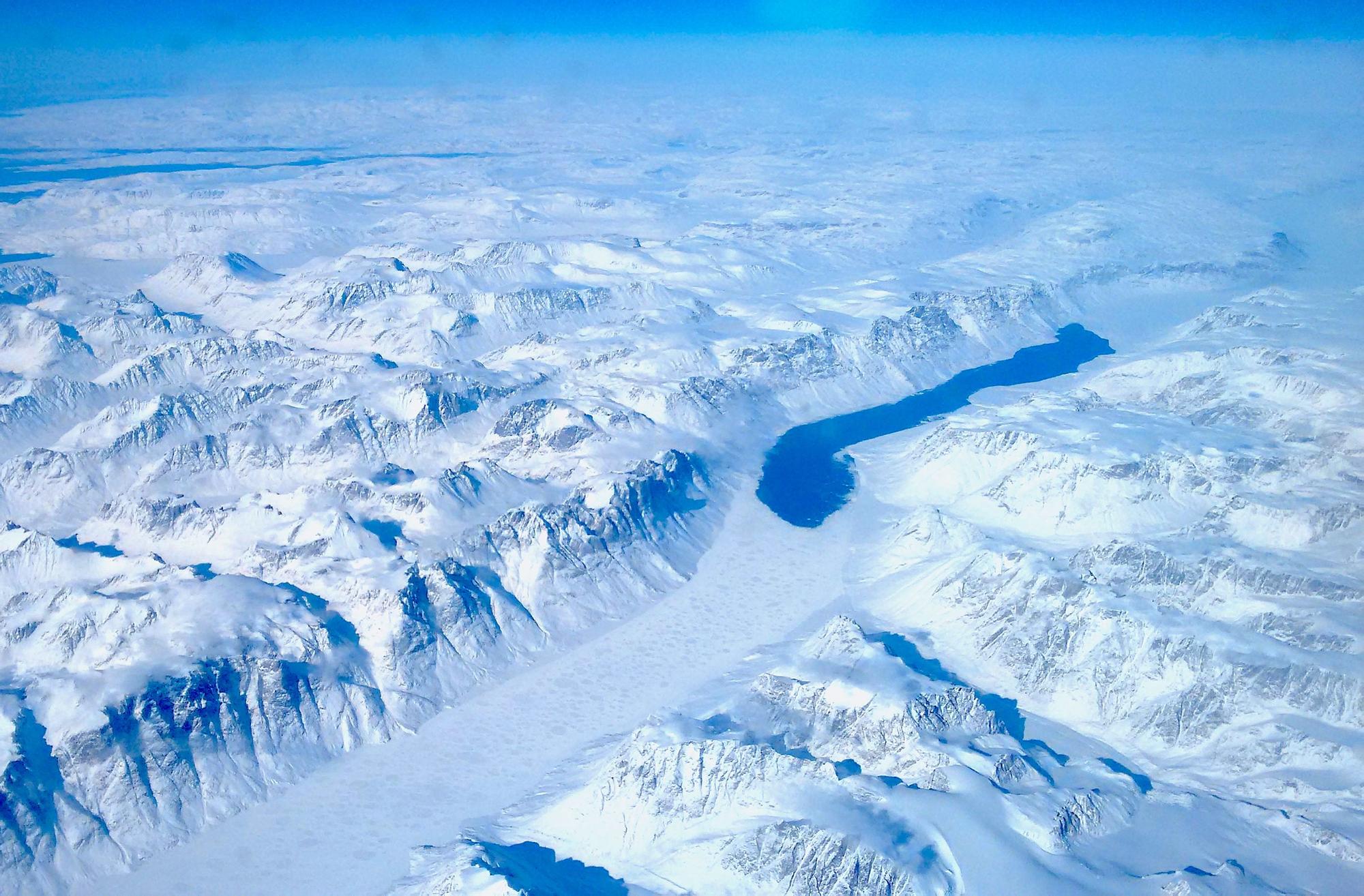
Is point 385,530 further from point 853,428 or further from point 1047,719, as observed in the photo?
point 853,428

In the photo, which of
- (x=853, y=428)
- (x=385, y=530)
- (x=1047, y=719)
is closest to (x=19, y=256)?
(x=385, y=530)

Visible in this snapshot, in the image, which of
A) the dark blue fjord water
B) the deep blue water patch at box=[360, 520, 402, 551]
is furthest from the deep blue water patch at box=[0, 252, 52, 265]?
the dark blue fjord water

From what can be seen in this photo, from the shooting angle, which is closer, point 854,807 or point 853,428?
point 854,807

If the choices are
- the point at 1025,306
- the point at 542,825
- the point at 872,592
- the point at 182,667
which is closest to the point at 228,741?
the point at 182,667

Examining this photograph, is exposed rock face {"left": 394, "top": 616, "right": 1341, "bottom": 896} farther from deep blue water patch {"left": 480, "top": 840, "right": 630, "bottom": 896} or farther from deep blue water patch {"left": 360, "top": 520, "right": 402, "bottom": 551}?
deep blue water patch {"left": 360, "top": 520, "right": 402, "bottom": 551}

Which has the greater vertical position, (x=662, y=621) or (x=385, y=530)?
(x=385, y=530)

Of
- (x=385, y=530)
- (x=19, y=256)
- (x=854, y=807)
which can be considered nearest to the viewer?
(x=854, y=807)

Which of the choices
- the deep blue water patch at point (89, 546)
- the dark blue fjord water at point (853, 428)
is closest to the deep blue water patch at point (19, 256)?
the deep blue water patch at point (89, 546)

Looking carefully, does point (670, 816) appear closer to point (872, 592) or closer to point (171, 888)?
point (171, 888)
